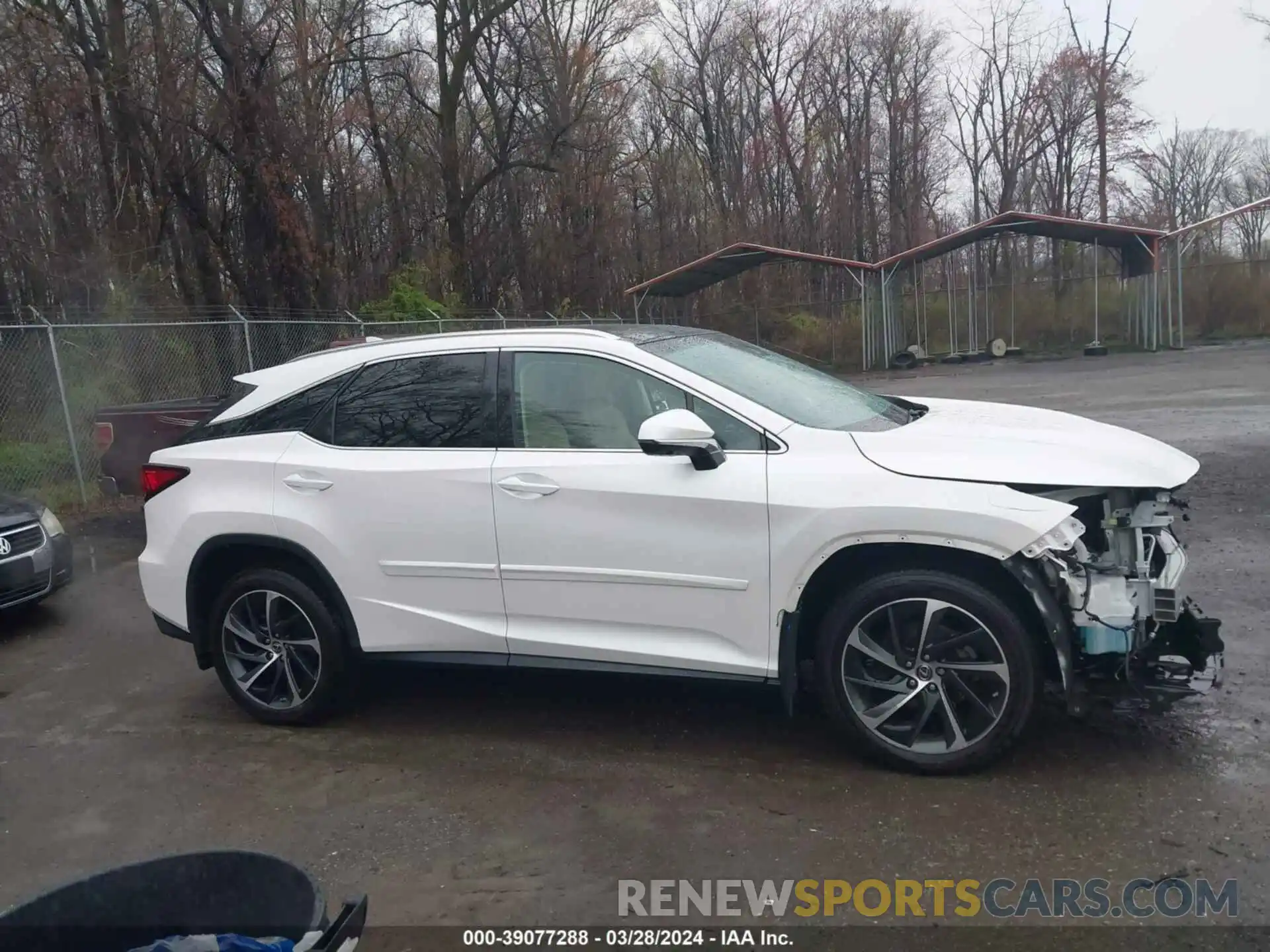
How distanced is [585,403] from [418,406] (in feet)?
2.72

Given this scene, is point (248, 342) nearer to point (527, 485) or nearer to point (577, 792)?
point (527, 485)

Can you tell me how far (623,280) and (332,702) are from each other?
3132 centimetres

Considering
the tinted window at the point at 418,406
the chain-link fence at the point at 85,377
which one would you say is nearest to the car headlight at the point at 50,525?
the chain-link fence at the point at 85,377

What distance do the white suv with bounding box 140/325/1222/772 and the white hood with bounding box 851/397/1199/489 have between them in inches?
0.6

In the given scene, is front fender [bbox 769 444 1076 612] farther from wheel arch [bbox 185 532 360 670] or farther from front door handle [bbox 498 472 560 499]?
wheel arch [bbox 185 532 360 670]

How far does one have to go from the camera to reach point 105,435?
30.4 ft

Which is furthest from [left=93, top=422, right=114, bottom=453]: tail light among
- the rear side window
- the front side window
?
the front side window

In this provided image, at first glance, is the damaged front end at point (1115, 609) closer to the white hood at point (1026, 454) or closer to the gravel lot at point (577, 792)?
the white hood at point (1026, 454)

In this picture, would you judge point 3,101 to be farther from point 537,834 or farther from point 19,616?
point 537,834

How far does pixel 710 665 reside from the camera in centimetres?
412

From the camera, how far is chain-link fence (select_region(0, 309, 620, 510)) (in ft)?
37.1

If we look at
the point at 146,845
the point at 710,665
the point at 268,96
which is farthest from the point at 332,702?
the point at 268,96

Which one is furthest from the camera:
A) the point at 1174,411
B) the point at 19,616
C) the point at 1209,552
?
the point at 1174,411

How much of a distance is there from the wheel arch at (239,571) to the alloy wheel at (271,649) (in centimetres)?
14
